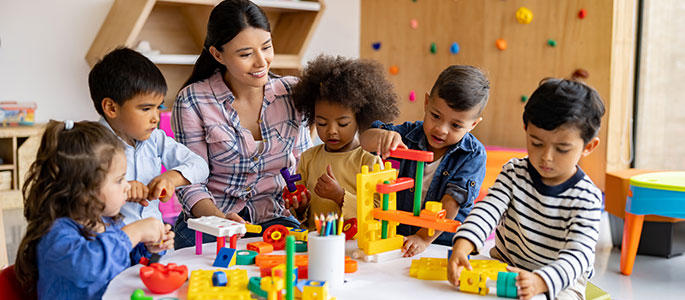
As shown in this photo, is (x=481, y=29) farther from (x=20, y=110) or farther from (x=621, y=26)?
(x=20, y=110)

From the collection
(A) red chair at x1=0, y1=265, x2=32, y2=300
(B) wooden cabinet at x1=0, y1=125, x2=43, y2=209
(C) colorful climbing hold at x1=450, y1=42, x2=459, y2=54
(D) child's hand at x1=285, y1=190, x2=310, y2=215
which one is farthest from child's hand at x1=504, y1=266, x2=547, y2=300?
(C) colorful climbing hold at x1=450, y1=42, x2=459, y2=54

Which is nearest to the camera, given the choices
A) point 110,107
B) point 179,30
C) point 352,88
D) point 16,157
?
point 110,107

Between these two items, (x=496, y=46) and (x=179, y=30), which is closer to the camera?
(x=179, y=30)

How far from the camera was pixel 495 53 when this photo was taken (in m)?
4.36

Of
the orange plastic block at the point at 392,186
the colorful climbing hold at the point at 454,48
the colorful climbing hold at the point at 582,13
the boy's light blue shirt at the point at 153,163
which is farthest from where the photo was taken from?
the colorful climbing hold at the point at 454,48

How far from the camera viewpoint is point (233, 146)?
198cm

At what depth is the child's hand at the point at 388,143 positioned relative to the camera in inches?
61.3

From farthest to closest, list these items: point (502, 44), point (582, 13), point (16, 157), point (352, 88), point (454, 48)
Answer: point (454, 48) < point (502, 44) < point (582, 13) < point (16, 157) < point (352, 88)

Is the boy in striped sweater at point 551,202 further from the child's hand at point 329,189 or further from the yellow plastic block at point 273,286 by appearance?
the child's hand at point 329,189

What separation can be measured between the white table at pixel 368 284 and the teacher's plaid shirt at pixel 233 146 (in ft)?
1.80

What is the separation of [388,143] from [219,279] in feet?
1.79

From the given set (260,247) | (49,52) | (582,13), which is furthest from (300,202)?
(582,13)

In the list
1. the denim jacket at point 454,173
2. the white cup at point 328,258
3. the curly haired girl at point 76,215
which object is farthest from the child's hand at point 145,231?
the denim jacket at point 454,173

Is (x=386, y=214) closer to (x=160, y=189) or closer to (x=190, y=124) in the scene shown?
(x=160, y=189)
